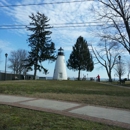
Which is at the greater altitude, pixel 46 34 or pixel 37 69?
pixel 46 34

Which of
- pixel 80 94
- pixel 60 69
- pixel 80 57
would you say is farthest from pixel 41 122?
pixel 80 57

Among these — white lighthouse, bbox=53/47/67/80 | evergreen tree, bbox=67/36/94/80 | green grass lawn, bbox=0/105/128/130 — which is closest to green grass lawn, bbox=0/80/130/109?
green grass lawn, bbox=0/105/128/130

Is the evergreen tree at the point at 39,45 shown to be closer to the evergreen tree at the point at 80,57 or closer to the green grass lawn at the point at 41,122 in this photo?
the evergreen tree at the point at 80,57

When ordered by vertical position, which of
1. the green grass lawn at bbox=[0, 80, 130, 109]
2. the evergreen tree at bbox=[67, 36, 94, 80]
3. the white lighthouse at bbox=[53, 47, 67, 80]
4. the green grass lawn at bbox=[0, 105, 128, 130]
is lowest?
the green grass lawn at bbox=[0, 105, 128, 130]

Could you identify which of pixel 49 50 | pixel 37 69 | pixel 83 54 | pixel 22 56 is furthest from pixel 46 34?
pixel 22 56

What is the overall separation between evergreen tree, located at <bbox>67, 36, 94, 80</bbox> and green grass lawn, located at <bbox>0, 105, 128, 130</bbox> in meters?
60.5

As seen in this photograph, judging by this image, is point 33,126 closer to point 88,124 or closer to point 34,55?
point 88,124

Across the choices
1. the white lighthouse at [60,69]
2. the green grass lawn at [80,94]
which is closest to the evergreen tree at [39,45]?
the white lighthouse at [60,69]

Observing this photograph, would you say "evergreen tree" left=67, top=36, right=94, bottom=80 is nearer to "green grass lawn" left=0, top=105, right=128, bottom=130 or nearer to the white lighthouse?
the white lighthouse

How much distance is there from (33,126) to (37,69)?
47518 mm

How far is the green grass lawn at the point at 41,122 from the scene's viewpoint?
236 inches

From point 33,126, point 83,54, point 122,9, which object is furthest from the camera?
point 83,54

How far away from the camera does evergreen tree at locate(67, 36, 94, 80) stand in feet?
222

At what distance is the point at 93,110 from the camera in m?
8.46
